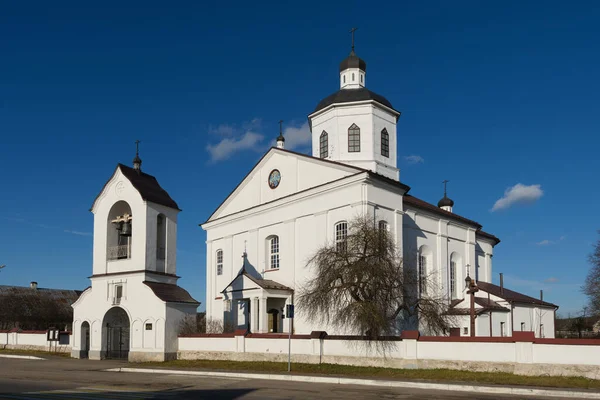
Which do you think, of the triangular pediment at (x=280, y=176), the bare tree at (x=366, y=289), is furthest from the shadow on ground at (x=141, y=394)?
the triangular pediment at (x=280, y=176)

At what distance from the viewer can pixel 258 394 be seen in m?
15.6

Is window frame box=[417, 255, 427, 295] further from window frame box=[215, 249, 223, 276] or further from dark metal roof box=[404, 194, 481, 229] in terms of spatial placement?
window frame box=[215, 249, 223, 276]

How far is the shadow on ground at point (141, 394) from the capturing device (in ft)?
47.1

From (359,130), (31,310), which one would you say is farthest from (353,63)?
(31,310)

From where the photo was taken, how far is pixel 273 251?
116 ft

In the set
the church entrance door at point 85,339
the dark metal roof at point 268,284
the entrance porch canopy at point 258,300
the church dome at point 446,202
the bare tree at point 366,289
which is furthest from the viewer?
the church dome at point 446,202

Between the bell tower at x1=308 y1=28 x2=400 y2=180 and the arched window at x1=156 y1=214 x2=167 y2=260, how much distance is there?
10054mm

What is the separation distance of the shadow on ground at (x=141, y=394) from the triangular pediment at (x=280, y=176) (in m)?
15.8

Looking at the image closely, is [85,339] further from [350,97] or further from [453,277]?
[453,277]

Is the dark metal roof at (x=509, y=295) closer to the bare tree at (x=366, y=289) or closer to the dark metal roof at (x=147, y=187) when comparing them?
the bare tree at (x=366, y=289)

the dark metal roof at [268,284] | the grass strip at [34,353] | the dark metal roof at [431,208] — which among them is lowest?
the grass strip at [34,353]

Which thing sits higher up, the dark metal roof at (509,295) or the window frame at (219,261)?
the window frame at (219,261)

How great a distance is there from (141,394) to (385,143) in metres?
23.9

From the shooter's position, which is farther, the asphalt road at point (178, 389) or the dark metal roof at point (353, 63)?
the dark metal roof at point (353, 63)
